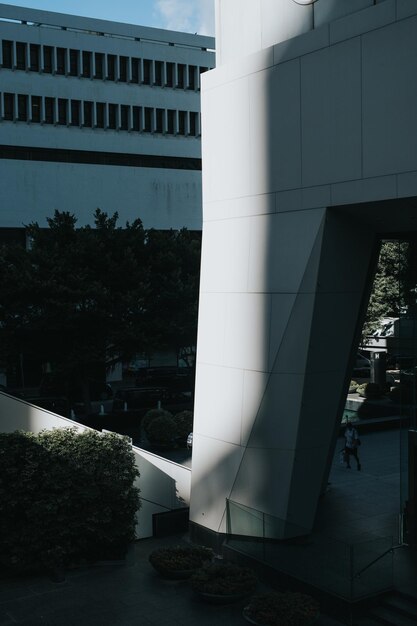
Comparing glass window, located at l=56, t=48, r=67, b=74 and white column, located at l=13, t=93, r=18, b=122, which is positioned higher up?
glass window, located at l=56, t=48, r=67, b=74

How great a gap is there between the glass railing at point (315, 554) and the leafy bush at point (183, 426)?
13370mm

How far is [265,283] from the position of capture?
17984 millimetres

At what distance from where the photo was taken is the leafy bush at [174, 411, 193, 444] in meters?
31.6

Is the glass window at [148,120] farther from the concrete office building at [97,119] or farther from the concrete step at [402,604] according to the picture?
the concrete step at [402,604]

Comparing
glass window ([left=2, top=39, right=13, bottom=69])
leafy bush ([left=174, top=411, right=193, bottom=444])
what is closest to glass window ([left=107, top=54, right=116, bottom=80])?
glass window ([left=2, top=39, right=13, bottom=69])

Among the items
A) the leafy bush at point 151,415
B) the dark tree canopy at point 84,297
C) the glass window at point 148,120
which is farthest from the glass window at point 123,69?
the leafy bush at point 151,415

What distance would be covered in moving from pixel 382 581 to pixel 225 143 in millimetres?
10876

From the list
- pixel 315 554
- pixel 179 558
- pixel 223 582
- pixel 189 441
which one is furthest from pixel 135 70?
pixel 315 554

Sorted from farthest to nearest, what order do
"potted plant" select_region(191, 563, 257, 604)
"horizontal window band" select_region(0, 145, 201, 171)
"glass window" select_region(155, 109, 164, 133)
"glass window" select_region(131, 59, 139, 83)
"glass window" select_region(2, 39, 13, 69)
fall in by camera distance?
1. "glass window" select_region(155, 109, 164, 133)
2. "glass window" select_region(131, 59, 139, 83)
3. "horizontal window band" select_region(0, 145, 201, 171)
4. "glass window" select_region(2, 39, 13, 69)
5. "potted plant" select_region(191, 563, 257, 604)

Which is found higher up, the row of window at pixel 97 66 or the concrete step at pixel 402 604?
the row of window at pixel 97 66

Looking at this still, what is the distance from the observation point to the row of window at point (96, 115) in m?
53.9

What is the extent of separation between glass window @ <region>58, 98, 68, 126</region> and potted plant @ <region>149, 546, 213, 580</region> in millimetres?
43616

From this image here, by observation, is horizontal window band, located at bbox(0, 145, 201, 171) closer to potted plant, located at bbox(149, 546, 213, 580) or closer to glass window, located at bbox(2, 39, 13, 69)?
glass window, located at bbox(2, 39, 13, 69)

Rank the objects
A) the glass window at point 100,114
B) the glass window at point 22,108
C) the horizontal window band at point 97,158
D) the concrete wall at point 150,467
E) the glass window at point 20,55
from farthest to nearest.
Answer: the glass window at point 100,114
the horizontal window band at point 97,158
the glass window at point 22,108
the glass window at point 20,55
the concrete wall at point 150,467
